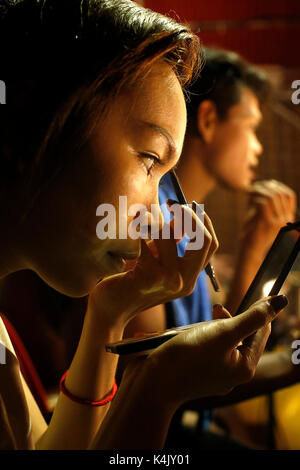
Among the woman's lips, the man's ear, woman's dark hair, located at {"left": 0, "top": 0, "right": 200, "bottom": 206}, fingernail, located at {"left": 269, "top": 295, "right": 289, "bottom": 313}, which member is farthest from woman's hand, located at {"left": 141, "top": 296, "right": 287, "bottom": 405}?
the man's ear

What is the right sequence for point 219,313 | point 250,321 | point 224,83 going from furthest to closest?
point 224,83
point 219,313
point 250,321

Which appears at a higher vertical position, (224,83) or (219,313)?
(224,83)

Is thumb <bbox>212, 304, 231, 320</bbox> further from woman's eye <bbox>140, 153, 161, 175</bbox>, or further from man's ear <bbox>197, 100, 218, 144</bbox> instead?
man's ear <bbox>197, 100, 218, 144</bbox>

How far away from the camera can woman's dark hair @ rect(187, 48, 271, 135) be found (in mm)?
772

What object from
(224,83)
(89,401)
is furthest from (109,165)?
(224,83)

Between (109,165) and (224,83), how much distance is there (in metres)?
0.86

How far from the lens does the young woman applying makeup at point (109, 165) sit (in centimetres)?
55

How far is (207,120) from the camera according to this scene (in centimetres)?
103

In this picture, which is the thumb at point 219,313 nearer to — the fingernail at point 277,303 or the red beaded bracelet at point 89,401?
the fingernail at point 277,303

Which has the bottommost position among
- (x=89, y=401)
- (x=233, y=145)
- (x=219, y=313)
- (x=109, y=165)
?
(x=89, y=401)

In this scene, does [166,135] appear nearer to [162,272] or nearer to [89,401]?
[162,272]

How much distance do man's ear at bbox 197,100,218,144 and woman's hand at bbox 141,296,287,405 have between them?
0.53 metres

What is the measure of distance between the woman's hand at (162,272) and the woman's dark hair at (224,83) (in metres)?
0.21
